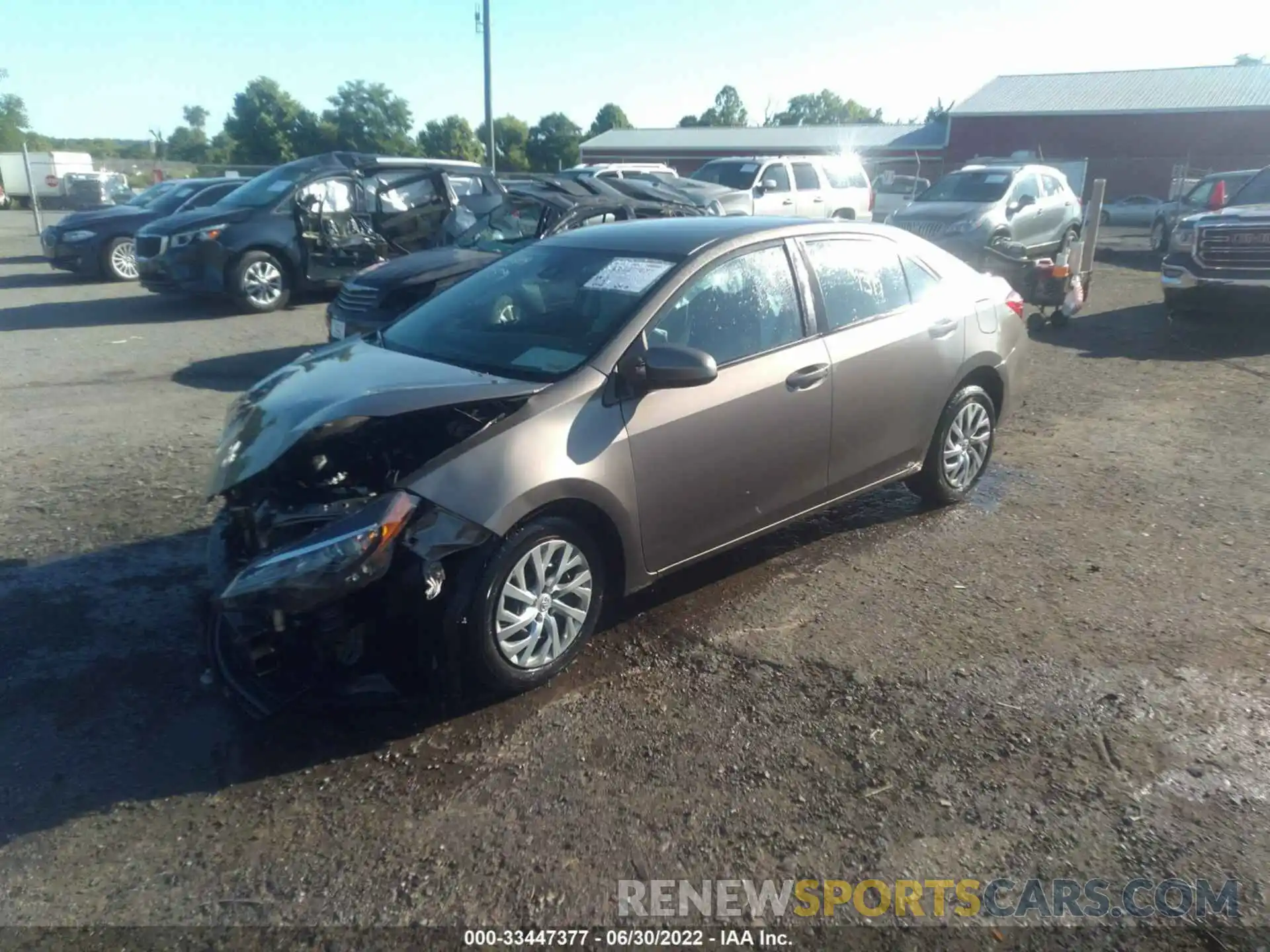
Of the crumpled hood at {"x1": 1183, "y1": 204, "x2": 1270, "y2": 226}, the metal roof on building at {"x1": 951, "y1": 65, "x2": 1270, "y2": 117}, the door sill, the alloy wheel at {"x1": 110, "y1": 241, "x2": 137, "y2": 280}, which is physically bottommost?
the door sill

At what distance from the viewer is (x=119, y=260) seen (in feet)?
52.0

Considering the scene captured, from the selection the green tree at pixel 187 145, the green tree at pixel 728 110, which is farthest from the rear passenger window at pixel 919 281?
the green tree at pixel 728 110

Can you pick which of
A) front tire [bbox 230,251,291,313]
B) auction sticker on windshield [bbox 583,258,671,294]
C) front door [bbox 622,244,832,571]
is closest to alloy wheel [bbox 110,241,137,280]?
front tire [bbox 230,251,291,313]

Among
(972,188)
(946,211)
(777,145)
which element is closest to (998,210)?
(946,211)

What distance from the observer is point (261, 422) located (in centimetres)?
395

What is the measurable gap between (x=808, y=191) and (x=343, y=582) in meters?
17.8

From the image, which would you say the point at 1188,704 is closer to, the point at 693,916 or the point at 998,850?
the point at 998,850

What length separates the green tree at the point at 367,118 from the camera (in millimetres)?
59625

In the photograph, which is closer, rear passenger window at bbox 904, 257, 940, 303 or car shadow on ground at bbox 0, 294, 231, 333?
rear passenger window at bbox 904, 257, 940, 303

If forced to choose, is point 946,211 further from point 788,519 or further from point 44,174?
point 44,174

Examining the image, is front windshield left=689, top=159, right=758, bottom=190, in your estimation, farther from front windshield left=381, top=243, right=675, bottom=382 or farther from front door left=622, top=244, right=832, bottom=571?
front door left=622, top=244, right=832, bottom=571

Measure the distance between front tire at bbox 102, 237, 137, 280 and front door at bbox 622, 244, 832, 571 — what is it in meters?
14.1

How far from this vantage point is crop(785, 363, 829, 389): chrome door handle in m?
4.56

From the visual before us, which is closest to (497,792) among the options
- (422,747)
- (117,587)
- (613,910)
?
(422,747)
